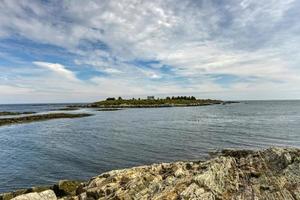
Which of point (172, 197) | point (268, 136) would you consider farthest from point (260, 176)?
point (268, 136)

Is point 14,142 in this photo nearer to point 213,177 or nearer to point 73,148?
point 73,148

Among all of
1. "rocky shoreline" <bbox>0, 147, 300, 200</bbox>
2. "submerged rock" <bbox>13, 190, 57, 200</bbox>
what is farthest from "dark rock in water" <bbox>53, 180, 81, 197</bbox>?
"submerged rock" <bbox>13, 190, 57, 200</bbox>

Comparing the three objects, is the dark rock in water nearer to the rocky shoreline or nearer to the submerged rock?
the rocky shoreline

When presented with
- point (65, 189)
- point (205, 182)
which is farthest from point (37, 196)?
point (205, 182)

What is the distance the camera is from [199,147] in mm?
35375

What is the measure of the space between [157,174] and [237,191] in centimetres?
480

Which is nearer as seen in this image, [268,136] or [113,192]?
[113,192]

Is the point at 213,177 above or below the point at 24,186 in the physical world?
above

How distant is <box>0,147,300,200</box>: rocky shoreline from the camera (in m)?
13.0

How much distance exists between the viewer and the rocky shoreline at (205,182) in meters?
13.0

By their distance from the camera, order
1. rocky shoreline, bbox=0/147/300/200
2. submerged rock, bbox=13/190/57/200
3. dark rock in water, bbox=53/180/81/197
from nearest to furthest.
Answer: rocky shoreline, bbox=0/147/300/200 < submerged rock, bbox=13/190/57/200 < dark rock in water, bbox=53/180/81/197

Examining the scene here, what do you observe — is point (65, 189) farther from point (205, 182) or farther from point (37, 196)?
point (205, 182)

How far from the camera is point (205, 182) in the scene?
44.5 ft

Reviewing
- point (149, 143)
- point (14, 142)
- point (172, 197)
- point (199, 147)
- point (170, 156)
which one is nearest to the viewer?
point (172, 197)
